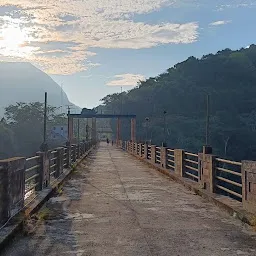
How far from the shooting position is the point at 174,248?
20.6 ft

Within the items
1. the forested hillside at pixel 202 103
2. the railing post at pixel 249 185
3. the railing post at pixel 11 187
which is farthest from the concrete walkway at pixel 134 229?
the forested hillside at pixel 202 103

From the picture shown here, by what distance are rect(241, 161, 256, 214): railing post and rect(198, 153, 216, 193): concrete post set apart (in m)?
2.57

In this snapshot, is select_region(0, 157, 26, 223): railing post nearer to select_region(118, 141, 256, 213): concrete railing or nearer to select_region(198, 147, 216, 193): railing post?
select_region(118, 141, 256, 213): concrete railing

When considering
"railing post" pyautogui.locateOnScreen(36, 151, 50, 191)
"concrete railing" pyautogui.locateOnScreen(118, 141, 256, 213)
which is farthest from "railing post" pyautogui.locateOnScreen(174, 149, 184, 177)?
"railing post" pyautogui.locateOnScreen(36, 151, 50, 191)

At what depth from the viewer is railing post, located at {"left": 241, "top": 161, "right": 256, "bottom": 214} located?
331 inches

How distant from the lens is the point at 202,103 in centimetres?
11275

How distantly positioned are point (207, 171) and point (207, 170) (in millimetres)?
29

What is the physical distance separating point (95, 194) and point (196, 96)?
103 metres

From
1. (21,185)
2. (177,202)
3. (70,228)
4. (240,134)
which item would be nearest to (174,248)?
(70,228)

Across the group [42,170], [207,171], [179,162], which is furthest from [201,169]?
[42,170]

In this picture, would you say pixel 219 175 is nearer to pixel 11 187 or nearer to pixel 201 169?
pixel 201 169

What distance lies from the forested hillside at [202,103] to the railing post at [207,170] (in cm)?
7253

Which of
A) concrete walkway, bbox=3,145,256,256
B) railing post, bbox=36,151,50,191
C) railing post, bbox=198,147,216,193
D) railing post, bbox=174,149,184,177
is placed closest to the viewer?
concrete walkway, bbox=3,145,256,256

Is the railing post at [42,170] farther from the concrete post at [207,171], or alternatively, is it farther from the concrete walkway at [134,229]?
the concrete post at [207,171]
